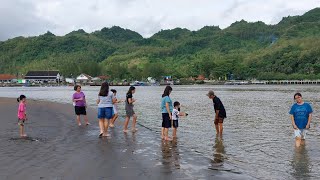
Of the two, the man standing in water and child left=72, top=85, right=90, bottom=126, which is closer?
the man standing in water

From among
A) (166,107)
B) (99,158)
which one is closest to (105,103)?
(166,107)

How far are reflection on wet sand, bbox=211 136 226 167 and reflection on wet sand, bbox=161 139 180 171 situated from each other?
1.07 m

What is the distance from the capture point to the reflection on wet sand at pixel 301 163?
10.1 m

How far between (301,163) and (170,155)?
12.5ft

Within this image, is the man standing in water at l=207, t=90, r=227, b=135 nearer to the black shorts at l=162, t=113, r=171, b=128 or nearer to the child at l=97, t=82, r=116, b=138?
the black shorts at l=162, t=113, r=171, b=128

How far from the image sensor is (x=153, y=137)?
16531mm

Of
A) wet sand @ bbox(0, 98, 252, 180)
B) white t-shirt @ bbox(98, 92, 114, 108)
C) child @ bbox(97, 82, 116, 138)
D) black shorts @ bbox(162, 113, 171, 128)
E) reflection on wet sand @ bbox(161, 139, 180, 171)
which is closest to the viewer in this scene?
wet sand @ bbox(0, 98, 252, 180)

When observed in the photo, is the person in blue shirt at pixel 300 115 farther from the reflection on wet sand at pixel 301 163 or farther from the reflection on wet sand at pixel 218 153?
the reflection on wet sand at pixel 218 153

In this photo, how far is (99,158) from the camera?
11.5 metres

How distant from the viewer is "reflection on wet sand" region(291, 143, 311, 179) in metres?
10.1

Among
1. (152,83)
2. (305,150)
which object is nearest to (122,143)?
(305,150)

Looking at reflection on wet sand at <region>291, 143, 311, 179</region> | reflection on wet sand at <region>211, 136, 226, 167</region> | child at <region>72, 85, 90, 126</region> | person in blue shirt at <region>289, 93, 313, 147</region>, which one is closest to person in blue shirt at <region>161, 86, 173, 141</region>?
reflection on wet sand at <region>211, 136, 226, 167</region>

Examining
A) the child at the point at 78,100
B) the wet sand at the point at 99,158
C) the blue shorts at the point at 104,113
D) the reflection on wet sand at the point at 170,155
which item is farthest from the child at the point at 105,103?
the child at the point at 78,100

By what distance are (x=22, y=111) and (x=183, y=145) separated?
20.6 feet
